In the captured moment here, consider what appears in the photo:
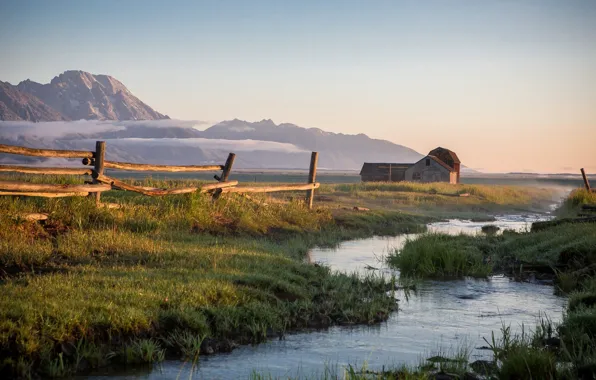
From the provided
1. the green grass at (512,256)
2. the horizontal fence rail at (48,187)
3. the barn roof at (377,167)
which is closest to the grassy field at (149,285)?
the horizontal fence rail at (48,187)

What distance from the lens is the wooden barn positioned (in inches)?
2918

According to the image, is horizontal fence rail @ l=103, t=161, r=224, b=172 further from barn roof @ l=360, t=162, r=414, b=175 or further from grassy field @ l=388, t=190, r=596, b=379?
barn roof @ l=360, t=162, r=414, b=175

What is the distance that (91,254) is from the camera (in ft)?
40.0

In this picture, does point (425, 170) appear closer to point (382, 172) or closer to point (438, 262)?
point (382, 172)

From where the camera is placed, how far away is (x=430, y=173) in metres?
74.6

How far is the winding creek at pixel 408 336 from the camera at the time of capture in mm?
7645

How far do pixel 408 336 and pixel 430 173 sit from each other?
6681 centimetres

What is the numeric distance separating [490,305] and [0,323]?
775 cm

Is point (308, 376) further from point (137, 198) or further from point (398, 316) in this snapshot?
point (137, 198)

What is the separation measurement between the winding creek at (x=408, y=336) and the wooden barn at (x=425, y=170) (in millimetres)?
61464

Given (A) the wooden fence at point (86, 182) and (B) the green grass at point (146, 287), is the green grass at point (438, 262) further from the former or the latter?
(A) the wooden fence at point (86, 182)

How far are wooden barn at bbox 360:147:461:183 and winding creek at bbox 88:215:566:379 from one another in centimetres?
6146

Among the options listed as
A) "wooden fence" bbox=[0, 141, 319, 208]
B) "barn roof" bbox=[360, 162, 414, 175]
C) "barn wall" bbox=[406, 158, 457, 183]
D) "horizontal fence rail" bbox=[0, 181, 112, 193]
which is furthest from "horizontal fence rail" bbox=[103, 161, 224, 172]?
"barn roof" bbox=[360, 162, 414, 175]

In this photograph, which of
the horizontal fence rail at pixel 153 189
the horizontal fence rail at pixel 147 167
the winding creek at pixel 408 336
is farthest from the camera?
the horizontal fence rail at pixel 147 167
